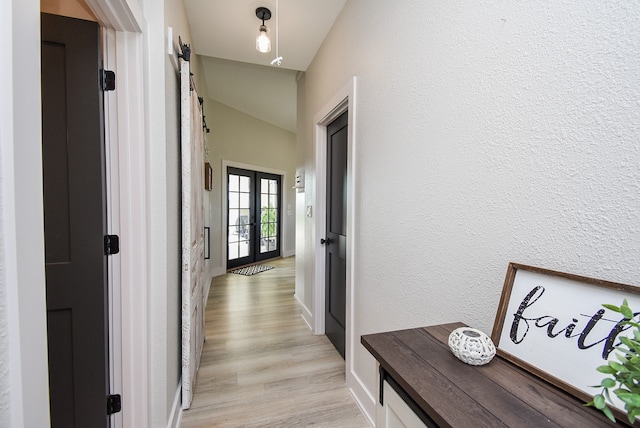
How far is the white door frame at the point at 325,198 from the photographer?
186 cm

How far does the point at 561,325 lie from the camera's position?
2.05 ft

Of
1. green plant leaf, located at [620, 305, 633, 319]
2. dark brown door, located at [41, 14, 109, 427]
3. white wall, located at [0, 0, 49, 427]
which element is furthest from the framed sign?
dark brown door, located at [41, 14, 109, 427]

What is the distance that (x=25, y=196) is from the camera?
54 centimetres

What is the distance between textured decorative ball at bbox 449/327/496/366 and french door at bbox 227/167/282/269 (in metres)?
5.08

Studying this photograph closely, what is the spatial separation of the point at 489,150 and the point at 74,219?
65.6 inches

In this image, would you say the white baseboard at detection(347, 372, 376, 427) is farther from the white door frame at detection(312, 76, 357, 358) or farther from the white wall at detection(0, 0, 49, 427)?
the white wall at detection(0, 0, 49, 427)

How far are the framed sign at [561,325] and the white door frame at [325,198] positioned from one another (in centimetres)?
115

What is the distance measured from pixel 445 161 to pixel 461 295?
1.67ft

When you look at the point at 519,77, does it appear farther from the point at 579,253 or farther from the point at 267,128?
the point at 267,128

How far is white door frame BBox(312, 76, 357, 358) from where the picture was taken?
186cm

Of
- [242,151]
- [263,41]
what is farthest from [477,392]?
[242,151]

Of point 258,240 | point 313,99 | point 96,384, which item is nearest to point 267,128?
point 258,240

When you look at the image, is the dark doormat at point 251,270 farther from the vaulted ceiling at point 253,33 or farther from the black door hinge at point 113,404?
the black door hinge at point 113,404

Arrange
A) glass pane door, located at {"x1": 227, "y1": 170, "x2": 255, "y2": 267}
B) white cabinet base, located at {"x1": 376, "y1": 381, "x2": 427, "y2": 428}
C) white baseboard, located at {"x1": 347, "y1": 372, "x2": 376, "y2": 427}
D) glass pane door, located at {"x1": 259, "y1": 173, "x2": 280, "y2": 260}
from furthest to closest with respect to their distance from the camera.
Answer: glass pane door, located at {"x1": 259, "y1": 173, "x2": 280, "y2": 260}
glass pane door, located at {"x1": 227, "y1": 170, "x2": 255, "y2": 267}
white baseboard, located at {"x1": 347, "y1": 372, "x2": 376, "y2": 427}
white cabinet base, located at {"x1": 376, "y1": 381, "x2": 427, "y2": 428}
